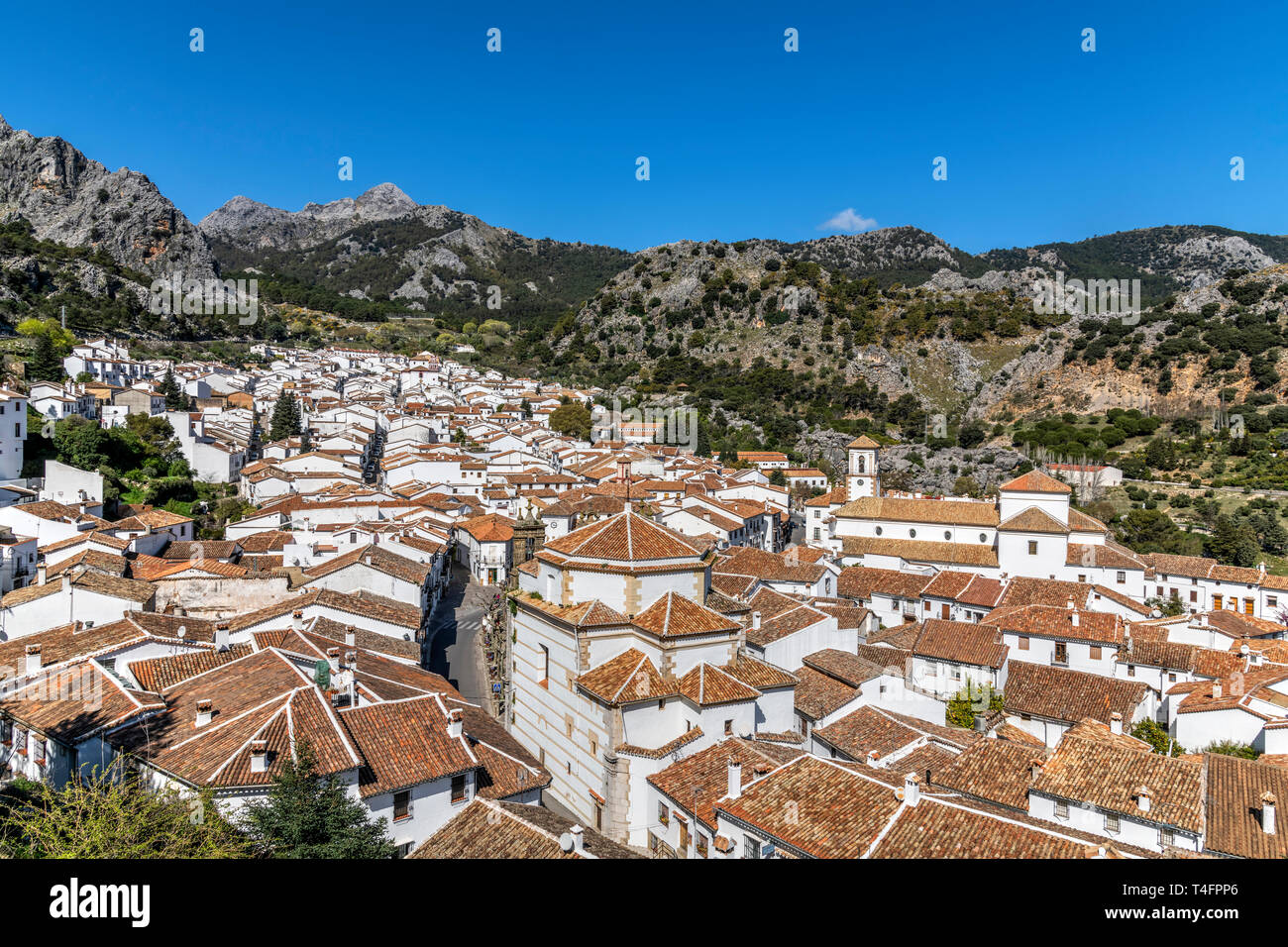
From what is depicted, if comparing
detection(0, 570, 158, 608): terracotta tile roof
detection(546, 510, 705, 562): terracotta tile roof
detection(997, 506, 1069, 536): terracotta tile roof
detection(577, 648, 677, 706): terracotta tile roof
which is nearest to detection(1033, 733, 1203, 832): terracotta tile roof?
detection(577, 648, 677, 706): terracotta tile roof

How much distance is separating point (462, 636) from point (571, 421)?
51841 mm

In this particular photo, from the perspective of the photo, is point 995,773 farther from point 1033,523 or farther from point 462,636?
point 1033,523

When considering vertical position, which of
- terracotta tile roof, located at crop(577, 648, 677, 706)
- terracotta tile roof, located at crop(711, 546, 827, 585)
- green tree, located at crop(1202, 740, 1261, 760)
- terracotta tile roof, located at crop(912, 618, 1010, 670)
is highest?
terracotta tile roof, located at crop(577, 648, 677, 706)

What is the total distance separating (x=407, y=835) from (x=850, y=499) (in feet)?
133

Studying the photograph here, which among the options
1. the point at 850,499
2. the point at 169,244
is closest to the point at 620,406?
the point at 850,499

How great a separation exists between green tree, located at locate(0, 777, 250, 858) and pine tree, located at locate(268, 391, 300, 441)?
182 feet

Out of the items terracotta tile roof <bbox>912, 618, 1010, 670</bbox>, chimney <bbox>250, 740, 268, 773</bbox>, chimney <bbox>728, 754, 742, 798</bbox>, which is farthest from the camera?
terracotta tile roof <bbox>912, 618, 1010, 670</bbox>

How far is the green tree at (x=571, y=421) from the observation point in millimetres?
79250

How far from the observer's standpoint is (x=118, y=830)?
7.31 metres

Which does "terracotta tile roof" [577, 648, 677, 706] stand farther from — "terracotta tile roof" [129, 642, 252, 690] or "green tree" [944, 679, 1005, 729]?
"green tree" [944, 679, 1005, 729]

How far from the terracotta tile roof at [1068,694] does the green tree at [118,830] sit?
21.6 metres

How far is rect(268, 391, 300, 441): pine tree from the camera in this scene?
6106 cm

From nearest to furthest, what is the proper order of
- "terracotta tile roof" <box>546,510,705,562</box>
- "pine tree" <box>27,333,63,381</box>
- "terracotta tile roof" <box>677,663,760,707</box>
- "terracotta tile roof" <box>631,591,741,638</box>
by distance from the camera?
"terracotta tile roof" <box>677,663,760,707</box> → "terracotta tile roof" <box>631,591,741,638</box> → "terracotta tile roof" <box>546,510,705,562</box> → "pine tree" <box>27,333,63,381</box>

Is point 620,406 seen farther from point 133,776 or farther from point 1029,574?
point 133,776
